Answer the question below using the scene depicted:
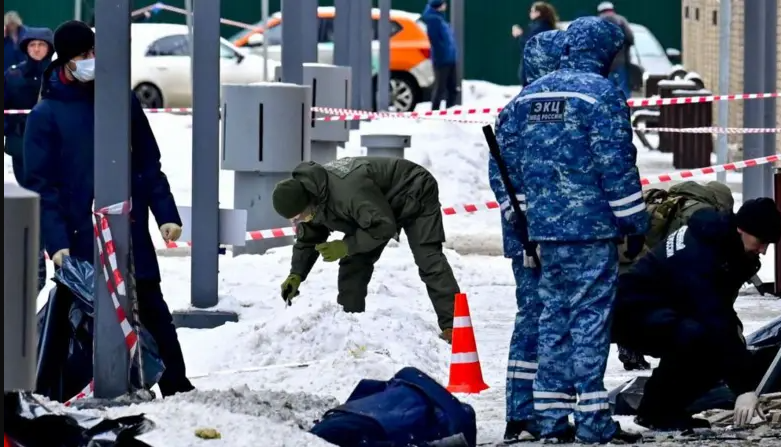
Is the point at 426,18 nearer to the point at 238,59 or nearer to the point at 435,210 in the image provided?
the point at 238,59

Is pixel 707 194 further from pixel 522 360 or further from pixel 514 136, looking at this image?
pixel 514 136

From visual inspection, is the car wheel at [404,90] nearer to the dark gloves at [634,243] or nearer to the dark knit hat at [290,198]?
the dark knit hat at [290,198]

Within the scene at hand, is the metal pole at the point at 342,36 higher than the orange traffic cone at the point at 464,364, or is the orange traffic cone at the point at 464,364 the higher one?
the metal pole at the point at 342,36

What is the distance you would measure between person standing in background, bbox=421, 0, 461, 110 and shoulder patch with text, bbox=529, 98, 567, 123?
20208 mm

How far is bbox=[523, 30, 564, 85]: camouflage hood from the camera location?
24.6ft

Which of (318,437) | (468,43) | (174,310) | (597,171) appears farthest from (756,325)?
(468,43)

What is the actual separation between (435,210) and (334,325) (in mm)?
838

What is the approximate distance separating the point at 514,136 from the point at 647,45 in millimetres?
26959

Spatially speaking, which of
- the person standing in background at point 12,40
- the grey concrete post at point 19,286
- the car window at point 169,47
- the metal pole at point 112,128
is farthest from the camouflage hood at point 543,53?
Result: the car window at point 169,47

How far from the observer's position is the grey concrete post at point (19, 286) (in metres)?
4.29

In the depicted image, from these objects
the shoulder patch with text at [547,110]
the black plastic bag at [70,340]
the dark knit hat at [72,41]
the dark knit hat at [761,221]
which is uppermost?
the dark knit hat at [72,41]

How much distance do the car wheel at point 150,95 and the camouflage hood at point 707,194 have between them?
61.7 ft

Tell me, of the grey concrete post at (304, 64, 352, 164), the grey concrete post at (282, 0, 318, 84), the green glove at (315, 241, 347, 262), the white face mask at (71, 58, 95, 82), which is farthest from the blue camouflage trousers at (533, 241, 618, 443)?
the grey concrete post at (304, 64, 352, 164)

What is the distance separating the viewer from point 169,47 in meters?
28.2
